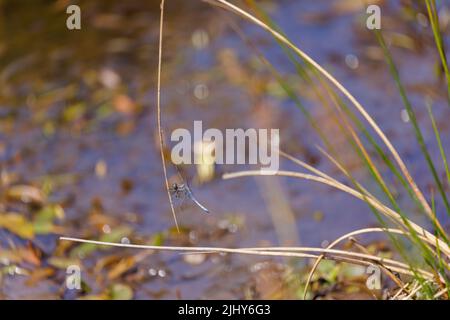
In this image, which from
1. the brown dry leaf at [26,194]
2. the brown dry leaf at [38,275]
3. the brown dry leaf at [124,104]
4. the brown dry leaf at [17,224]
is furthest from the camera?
the brown dry leaf at [124,104]

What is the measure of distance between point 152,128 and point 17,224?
719 mm

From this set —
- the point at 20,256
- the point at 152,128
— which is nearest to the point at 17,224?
the point at 20,256

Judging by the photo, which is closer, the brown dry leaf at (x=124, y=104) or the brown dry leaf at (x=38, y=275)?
the brown dry leaf at (x=38, y=275)

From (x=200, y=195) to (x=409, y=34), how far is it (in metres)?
1.24

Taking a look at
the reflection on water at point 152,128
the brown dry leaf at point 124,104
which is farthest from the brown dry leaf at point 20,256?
the brown dry leaf at point 124,104

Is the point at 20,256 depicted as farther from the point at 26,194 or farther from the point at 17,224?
the point at 26,194

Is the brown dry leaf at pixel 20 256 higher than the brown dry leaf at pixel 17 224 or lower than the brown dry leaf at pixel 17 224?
lower

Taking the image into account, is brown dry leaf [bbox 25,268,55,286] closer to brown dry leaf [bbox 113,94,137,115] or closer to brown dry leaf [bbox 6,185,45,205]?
brown dry leaf [bbox 6,185,45,205]

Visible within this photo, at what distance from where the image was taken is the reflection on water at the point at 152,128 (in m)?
2.40

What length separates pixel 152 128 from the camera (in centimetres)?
306

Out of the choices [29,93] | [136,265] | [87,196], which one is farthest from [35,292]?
[29,93]

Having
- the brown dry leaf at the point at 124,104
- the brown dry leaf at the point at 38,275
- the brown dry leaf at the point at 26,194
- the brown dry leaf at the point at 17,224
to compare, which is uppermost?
the brown dry leaf at the point at 124,104

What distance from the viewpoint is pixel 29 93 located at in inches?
129

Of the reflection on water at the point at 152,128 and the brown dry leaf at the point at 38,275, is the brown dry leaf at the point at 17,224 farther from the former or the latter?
the brown dry leaf at the point at 38,275
